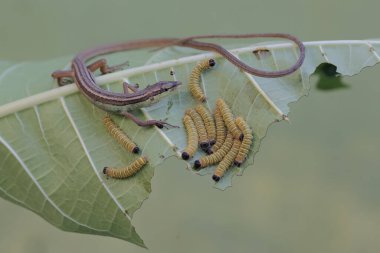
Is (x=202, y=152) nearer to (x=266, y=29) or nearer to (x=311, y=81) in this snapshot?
(x=311, y=81)

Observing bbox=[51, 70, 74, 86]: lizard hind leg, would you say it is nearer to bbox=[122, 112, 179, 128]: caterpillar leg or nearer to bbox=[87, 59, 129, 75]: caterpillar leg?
bbox=[87, 59, 129, 75]: caterpillar leg

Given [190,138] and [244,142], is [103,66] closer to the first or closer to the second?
[190,138]

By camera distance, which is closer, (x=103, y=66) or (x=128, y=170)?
(x=128, y=170)

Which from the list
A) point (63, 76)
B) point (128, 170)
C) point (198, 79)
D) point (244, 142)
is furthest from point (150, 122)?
point (63, 76)

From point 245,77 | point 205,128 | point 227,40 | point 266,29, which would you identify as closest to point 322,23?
point 266,29

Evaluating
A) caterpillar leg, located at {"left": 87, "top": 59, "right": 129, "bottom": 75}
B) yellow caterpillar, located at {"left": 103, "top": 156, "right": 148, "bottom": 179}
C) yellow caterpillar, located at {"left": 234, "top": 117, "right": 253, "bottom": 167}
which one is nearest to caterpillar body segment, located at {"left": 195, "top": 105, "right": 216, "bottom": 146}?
yellow caterpillar, located at {"left": 234, "top": 117, "right": 253, "bottom": 167}

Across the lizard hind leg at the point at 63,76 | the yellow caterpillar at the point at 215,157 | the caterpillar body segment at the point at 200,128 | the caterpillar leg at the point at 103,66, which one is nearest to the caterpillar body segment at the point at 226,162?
the yellow caterpillar at the point at 215,157
